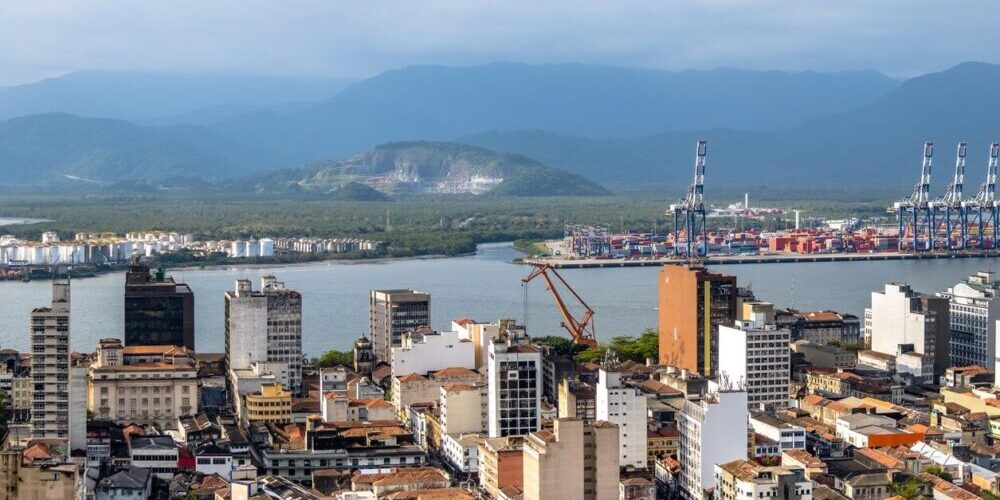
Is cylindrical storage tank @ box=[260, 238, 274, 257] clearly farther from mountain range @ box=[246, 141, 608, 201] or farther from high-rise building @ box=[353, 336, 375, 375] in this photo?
mountain range @ box=[246, 141, 608, 201]

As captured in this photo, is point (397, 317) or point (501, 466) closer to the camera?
point (501, 466)

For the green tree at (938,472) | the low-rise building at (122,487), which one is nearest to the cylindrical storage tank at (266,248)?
the low-rise building at (122,487)

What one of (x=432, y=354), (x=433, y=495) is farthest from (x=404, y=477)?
(x=432, y=354)

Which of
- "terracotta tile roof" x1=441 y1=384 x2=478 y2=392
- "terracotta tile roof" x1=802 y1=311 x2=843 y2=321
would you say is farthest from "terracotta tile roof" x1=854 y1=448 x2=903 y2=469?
"terracotta tile roof" x1=802 y1=311 x2=843 y2=321

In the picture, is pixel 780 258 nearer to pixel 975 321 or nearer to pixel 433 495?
pixel 975 321

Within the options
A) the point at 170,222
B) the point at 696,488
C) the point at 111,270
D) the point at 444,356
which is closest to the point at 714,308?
the point at 444,356

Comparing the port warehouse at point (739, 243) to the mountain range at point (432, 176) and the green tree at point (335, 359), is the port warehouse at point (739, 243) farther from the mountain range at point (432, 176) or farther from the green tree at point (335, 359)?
the mountain range at point (432, 176)
